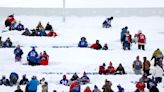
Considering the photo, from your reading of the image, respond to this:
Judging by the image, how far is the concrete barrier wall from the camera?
4419cm

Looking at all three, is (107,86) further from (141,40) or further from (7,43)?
(7,43)

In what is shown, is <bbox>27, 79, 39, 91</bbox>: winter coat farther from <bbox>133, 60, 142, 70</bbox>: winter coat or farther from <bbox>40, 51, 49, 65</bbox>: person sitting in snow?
<bbox>133, 60, 142, 70</bbox>: winter coat

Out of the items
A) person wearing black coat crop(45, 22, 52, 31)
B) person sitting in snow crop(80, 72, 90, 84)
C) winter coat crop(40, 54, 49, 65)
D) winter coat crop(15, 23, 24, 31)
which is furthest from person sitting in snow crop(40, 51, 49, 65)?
person wearing black coat crop(45, 22, 52, 31)

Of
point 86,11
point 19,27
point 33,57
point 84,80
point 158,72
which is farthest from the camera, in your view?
point 86,11

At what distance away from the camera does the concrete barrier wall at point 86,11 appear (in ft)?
145

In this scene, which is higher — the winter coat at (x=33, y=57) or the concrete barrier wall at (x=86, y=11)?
the concrete barrier wall at (x=86, y=11)

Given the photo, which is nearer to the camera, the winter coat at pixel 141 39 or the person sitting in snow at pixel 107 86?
the person sitting in snow at pixel 107 86

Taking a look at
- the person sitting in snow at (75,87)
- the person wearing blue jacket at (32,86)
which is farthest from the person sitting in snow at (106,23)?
the person wearing blue jacket at (32,86)

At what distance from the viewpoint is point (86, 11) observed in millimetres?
44656

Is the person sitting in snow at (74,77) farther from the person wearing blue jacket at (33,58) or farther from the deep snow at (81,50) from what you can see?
the person wearing blue jacket at (33,58)

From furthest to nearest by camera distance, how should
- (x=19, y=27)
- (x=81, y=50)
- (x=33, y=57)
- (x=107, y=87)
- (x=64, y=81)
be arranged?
1. (x=19, y=27)
2. (x=81, y=50)
3. (x=33, y=57)
4. (x=64, y=81)
5. (x=107, y=87)

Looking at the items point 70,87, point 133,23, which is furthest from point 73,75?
point 133,23

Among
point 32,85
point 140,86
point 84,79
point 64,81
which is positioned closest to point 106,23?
point 84,79

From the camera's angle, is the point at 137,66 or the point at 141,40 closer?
the point at 137,66
